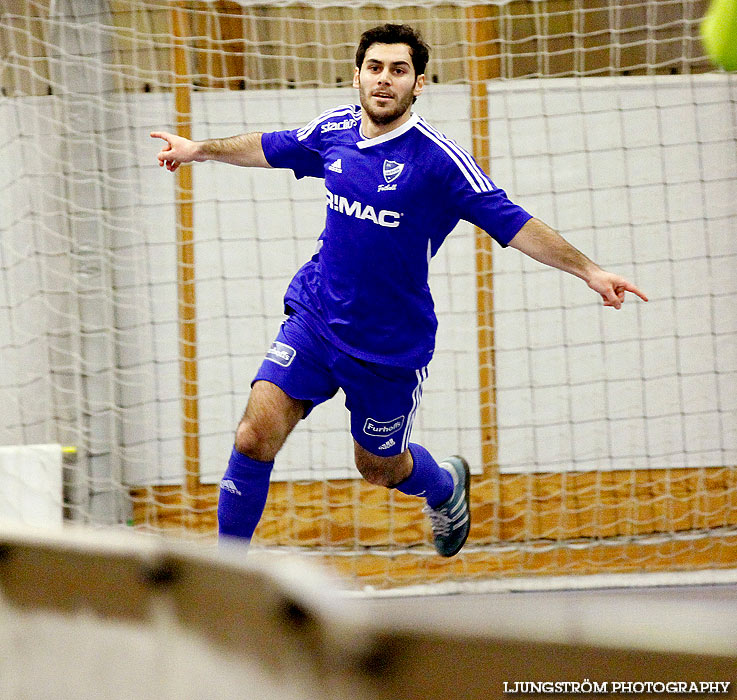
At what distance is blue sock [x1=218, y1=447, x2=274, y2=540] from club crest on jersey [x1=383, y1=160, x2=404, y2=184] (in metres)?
0.92

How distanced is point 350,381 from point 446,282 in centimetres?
190

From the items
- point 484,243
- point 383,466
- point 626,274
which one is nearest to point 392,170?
point 383,466

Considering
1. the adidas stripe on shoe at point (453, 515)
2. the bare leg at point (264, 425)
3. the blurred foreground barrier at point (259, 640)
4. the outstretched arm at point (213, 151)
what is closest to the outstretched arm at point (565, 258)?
the bare leg at point (264, 425)

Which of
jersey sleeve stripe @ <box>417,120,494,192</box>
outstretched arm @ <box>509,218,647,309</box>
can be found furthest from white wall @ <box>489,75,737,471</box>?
outstretched arm @ <box>509,218,647,309</box>

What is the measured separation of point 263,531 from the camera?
15.1ft

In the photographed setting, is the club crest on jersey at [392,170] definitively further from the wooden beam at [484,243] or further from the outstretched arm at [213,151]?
the wooden beam at [484,243]

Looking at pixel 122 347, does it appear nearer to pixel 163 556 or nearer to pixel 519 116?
pixel 519 116

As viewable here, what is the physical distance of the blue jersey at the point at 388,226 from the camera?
2.78 meters

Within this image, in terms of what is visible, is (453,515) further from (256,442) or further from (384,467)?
(256,442)

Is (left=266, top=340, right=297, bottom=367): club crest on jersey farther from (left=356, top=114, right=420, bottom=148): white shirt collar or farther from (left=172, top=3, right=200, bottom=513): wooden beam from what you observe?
(left=172, top=3, right=200, bottom=513): wooden beam

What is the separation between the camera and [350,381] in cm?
286

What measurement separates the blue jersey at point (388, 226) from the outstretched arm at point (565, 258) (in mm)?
57

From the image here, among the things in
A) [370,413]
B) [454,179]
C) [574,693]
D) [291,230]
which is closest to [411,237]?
[454,179]

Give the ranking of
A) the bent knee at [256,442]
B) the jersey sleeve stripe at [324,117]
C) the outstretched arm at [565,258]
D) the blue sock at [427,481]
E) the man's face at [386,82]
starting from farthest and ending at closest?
the blue sock at [427,481] → the jersey sleeve stripe at [324,117] → the man's face at [386,82] → the bent knee at [256,442] → the outstretched arm at [565,258]
